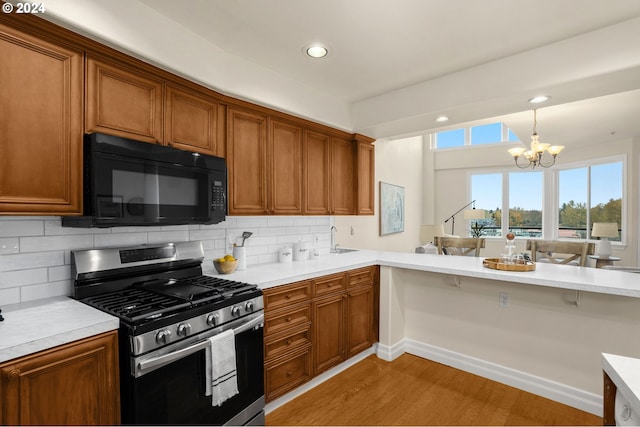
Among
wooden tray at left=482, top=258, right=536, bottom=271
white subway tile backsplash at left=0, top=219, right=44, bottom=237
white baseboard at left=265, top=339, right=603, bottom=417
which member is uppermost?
white subway tile backsplash at left=0, top=219, right=44, bottom=237

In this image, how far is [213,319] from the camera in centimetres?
181

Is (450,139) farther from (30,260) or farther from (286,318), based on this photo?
(30,260)

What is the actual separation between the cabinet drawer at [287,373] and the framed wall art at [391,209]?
131 inches

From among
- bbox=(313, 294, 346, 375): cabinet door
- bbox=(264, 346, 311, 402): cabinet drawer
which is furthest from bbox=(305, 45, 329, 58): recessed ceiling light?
bbox=(264, 346, 311, 402): cabinet drawer

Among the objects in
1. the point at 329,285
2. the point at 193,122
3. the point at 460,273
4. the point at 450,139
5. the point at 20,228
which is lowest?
the point at 329,285

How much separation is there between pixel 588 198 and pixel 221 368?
742cm

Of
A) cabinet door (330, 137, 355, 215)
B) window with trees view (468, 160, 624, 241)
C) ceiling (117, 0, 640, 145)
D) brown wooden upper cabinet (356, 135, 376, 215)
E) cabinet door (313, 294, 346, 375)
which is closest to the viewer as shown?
ceiling (117, 0, 640, 145)

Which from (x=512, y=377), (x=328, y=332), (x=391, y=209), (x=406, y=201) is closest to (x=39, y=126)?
(x=328, y=332)

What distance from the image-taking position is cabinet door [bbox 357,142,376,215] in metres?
3.67

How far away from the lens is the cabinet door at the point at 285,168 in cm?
281

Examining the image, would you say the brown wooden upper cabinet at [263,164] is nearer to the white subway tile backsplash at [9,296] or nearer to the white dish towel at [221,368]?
the white dish towel at [221,368]

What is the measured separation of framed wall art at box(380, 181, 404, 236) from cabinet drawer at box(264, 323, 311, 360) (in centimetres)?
326

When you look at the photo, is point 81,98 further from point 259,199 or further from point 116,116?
point 259,199

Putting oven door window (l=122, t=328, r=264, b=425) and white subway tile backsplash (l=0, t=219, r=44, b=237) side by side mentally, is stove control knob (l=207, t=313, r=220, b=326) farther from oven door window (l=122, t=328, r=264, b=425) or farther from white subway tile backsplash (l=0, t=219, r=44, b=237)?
white subway tile backsplash (l=0, t=219, r=44, b=237)
